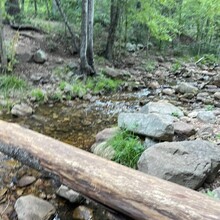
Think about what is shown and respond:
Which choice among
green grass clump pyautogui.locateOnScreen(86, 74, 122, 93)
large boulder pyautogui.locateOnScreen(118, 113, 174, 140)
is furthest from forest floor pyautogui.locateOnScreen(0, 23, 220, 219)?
large boulder pyautogui.locateOnScreen(118, 113, 174, 140)

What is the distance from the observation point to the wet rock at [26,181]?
364cm

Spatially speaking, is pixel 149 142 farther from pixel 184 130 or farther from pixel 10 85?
pixel 10 85

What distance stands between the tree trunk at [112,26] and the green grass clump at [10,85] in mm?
4935

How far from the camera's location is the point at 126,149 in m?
4.00

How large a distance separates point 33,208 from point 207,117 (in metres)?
3.61

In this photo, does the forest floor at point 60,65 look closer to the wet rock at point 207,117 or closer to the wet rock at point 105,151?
the wet rock at point 207,117

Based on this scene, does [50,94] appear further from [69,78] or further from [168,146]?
[168,146]

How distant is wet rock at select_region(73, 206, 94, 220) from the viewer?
3.08 metres

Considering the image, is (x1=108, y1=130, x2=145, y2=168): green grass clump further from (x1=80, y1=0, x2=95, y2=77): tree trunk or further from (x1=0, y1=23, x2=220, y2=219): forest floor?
(x1=80, y1=0, x2=95, y2=77): tree trunk

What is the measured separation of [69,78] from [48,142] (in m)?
6.31

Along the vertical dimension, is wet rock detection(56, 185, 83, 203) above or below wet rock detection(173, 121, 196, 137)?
below

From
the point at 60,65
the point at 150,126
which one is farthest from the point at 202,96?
the point at 60,65

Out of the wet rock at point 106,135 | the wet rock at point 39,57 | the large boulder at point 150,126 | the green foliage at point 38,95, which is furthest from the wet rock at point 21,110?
the wet rock at point 39,57

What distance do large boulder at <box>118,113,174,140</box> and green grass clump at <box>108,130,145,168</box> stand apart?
166 mm
